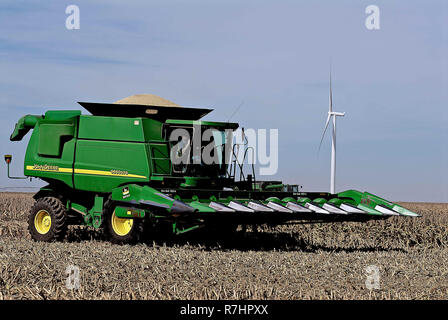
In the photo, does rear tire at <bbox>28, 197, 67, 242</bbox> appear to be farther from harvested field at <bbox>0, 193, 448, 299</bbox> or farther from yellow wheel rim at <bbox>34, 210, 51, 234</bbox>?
harvested field at <bbox>0, 193, 448, 299</bbox>

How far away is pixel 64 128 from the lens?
16359 mm

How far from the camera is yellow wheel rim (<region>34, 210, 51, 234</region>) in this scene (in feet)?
54.7

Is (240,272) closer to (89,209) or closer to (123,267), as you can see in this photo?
(123,267)

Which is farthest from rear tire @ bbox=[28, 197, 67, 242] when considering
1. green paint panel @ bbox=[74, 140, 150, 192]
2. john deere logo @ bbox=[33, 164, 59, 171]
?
green paint panel @ bbox=[74, 140, 150, 192]

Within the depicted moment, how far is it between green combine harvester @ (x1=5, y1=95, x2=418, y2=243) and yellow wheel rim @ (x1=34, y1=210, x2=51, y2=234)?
26 mm

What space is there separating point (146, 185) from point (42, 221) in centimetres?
379

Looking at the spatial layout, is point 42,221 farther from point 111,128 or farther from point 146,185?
point 146,185

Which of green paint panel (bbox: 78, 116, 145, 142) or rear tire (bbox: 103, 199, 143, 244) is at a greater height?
green paint panel (bbox: 78, 116, 145, 142)

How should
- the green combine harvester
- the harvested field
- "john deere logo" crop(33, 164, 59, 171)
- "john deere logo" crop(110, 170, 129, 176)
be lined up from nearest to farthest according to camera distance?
the harvested field
the green combine harvester
"john deere logo" crop(110, 170, 129, 176)
"john deere logo" crop(33, 164, 59, 171)

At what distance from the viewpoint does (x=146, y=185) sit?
48.5 feet

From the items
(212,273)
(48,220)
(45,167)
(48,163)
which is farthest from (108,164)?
(212,273)

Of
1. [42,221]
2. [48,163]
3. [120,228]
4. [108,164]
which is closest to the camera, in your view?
[120,228]

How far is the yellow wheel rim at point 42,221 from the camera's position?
656 inches
